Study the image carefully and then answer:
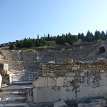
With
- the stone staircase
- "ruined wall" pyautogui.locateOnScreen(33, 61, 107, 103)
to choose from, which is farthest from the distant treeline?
"ruined wall" pyautogui.locateOnScreen(33, 61, 107, 103)

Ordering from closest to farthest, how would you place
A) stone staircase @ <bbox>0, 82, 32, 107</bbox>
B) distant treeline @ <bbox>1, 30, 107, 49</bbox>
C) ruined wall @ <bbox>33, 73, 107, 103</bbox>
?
ruined wall @ <bbox>33, 73, 107, 103</bbox> → stone staircase @ <bbox>0, 82, 32, 107</bbox> → distant treeline @ <bbox>1, 30, 107, 49</bbox>

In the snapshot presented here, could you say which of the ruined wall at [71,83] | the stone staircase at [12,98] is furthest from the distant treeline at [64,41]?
the ruined wall at [71,83]

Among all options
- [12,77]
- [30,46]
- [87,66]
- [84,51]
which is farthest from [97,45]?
[87,66]

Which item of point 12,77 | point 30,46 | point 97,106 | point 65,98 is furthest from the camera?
point 30,46

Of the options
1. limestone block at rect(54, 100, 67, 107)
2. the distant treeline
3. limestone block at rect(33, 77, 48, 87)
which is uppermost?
the distant treeline

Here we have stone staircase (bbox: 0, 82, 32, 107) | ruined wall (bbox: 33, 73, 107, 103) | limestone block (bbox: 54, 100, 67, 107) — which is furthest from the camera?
stone staircase (bbox: 0, 82, 32, 107)

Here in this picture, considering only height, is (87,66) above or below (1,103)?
above

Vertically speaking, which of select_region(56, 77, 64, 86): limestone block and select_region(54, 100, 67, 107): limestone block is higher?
select_region(56, 77, 64, 86): limestone block

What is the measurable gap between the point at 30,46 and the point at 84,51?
49.3ft

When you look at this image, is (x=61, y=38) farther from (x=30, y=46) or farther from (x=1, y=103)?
(x=1, y=103)

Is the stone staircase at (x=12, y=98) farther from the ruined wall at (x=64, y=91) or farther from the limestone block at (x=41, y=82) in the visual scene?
the limestone block at (x=41, y=82)

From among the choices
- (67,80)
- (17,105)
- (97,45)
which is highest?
(97,45)

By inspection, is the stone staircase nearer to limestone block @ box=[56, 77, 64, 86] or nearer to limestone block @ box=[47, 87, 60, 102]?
limestone block @ box=[47, 87, 60, 102]

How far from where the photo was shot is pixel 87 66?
1370 cm
